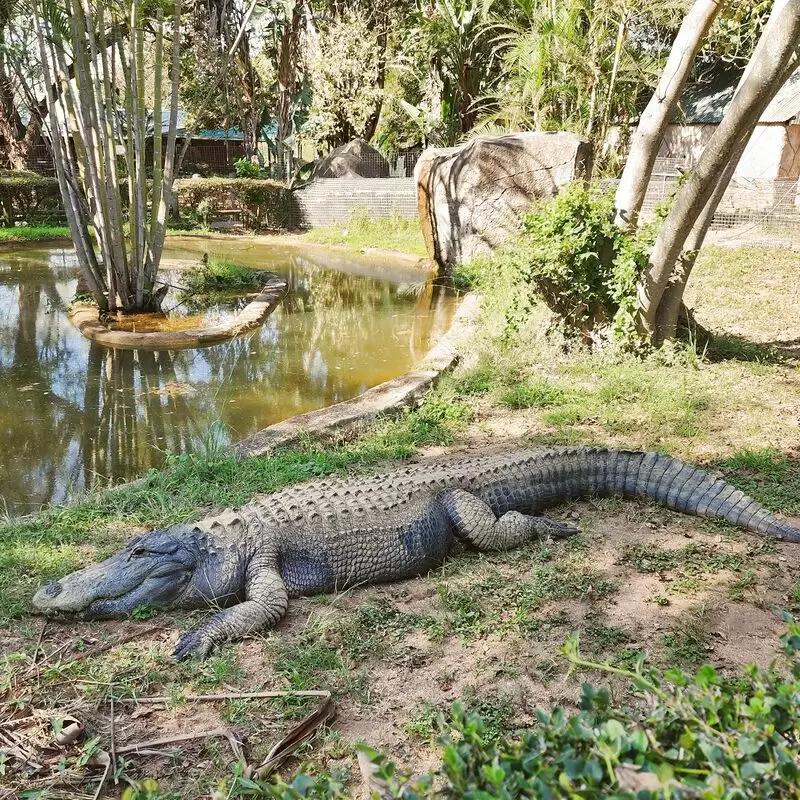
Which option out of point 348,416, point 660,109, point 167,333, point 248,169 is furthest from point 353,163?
point 348,416

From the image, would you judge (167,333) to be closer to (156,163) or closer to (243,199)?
(156,163)

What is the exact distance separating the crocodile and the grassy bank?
0.09 meters

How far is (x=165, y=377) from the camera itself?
24.7 ft

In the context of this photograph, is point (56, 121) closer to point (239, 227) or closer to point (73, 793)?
point (73, 793)

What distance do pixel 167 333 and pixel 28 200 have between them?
44.8 feet

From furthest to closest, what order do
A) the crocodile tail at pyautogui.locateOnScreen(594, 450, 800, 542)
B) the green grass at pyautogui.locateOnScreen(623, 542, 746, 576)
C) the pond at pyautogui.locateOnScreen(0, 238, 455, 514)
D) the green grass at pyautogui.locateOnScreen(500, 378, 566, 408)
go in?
the green grass at pyautogui.locateOnScreen(500, 378, 566, 408) < the pond at pyautogui.locateOnScreen(0, 238, 455, 514) < the crocodile tail at pyautogui.locateOnScreen(594, 450, 800, 542) < the green grass at pyautogui.locateOnScreen(623, 542, 746, 576)

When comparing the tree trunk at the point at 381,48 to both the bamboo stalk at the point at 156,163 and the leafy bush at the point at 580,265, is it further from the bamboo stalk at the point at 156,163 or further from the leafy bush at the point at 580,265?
the leafy bush at the point at 580,265

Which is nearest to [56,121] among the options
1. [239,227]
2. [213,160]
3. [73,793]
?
[73,793]

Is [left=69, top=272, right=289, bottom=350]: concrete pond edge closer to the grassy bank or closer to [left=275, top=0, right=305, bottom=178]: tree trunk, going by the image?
the grassy bank

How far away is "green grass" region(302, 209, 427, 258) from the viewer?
16.4 meters

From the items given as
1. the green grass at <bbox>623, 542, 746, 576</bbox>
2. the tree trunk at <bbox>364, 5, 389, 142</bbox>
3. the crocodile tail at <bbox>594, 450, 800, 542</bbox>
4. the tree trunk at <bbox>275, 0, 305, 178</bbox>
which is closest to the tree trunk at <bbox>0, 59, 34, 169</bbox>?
the tree trunk at <bbox>275, 0, 305, 178</bbox>

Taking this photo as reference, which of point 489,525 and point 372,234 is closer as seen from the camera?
point 489,525

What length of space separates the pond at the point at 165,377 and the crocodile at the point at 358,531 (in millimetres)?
1819

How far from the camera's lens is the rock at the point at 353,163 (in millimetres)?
22672
